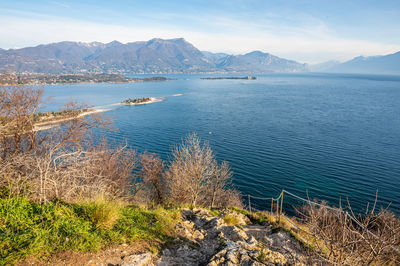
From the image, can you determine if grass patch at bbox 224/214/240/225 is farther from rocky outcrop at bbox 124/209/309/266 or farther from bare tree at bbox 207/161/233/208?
bare tree at bbox 207/161/233/208

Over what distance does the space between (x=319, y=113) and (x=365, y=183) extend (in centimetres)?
5767

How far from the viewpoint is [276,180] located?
4041cm

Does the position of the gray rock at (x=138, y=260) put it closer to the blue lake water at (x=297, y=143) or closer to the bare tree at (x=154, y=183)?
the bare tree at (x=154, y=183)

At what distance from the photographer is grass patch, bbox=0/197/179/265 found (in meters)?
5.50

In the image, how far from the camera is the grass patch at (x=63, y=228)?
5.50 meters

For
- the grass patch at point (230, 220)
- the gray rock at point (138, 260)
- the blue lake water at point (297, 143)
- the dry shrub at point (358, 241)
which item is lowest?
the blue lake water at point (297, 143)

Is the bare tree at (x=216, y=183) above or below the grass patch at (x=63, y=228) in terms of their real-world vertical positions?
below

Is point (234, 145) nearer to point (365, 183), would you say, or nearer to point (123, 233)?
point (365, 183)

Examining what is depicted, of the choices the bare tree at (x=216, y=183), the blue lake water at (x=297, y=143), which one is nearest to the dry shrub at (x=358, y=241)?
the bare tree at (x=216, y=183)

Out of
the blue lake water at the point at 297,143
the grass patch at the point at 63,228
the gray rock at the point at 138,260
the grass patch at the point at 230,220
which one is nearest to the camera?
the grass patch at the point at 63,228

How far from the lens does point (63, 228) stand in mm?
6352

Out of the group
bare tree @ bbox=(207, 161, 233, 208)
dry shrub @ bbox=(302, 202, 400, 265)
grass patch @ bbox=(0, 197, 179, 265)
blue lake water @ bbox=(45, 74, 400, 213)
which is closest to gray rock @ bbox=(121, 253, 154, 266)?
grass patch @ bbox=(0, 197, 179, 265)

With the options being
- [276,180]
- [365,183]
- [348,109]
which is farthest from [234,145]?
[348,109]

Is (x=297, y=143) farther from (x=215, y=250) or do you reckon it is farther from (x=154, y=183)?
(x=215, y=250)
